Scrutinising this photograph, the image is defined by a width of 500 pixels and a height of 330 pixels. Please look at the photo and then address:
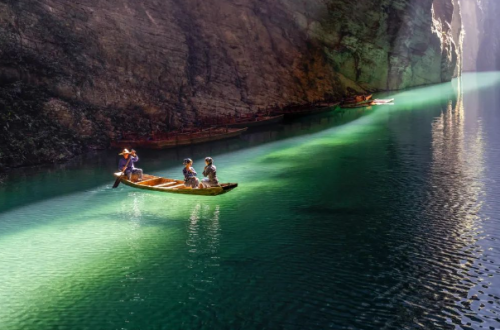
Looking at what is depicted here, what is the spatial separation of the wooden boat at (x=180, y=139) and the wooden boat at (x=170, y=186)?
17.8m

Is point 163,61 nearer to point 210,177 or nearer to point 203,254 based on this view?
point 210,177

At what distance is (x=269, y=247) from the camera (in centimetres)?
2267

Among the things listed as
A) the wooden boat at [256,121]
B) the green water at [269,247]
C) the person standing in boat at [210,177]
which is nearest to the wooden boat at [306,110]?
the wooden boat at [256,121]

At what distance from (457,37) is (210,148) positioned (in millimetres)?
149115

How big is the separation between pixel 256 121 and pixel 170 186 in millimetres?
37412

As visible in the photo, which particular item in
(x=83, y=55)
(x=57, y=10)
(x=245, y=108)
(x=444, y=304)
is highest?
(x=57, y=10)

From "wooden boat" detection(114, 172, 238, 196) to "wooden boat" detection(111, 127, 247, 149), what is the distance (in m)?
17.8

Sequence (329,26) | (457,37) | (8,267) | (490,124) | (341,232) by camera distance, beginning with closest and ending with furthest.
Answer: (8,267) → (341,232) → (490,124) → (329,26) → (457,37)

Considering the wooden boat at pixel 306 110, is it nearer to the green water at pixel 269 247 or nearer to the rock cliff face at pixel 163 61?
the rock cliff face at pixel 163 61

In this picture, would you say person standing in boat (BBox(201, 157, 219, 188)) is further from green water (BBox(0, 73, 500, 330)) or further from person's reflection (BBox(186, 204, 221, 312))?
person's reflection (BBox(186, 204, 221, 312))

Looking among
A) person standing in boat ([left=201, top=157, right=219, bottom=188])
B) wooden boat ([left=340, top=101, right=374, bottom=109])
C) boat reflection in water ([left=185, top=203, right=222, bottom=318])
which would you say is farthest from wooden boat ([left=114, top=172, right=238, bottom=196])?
wooden boat ([left=340, top=101, right=374, bottom=109])

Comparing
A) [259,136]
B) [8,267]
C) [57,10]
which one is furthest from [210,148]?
[8,267]

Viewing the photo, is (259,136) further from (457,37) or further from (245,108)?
(457,37)

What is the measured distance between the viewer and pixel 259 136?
62000 millimetres
